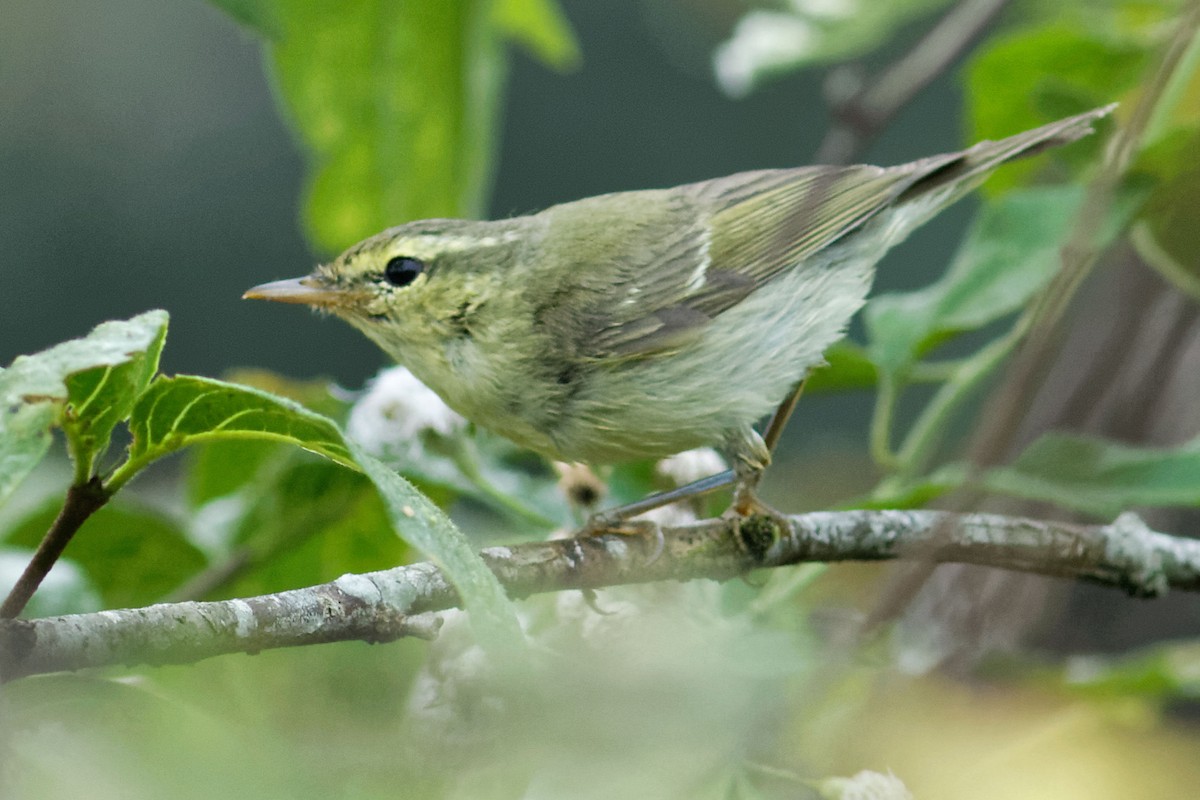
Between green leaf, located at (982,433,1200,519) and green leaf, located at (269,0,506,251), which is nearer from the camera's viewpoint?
green leaf, located at (982,433,1200,519)

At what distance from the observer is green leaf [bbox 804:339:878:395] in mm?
2605

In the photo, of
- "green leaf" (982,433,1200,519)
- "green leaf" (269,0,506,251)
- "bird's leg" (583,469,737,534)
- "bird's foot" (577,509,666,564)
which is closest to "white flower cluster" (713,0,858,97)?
"green leaf" (269,0,506,251)

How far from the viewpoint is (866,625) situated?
1.60 metres

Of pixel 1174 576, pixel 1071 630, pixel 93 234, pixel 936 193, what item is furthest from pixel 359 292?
pixel 93 234

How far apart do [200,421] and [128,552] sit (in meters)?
1.09

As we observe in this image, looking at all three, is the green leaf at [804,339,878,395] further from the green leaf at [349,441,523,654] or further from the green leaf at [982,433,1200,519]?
the green leaf at [349,441,523,654]

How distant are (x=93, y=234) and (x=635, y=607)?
677cm

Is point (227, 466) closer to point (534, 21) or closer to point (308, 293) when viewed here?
point (308, 293)

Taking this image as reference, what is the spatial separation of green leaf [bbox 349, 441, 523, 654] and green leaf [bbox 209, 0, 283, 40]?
2.59 ft

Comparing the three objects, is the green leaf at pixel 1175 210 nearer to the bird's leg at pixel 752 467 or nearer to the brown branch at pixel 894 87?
the brown branch at pixel 894 87

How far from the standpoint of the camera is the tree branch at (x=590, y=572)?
3.63 ft

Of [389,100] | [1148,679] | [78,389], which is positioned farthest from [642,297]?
[78,389]

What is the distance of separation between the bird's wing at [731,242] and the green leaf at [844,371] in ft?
0.77

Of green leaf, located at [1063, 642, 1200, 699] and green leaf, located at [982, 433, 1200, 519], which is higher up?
green leaf, located at [982, 433, 1200, 519]
